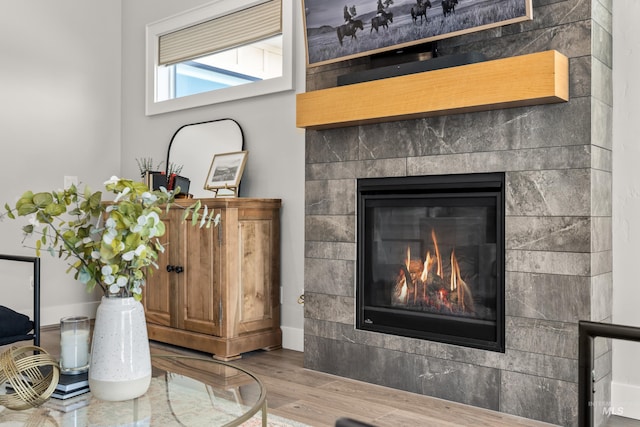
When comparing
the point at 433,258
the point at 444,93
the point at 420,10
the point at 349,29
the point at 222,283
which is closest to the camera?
the point at 444,93

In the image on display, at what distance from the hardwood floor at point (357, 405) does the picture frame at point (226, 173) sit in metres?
1.18

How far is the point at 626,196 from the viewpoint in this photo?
8.07ft

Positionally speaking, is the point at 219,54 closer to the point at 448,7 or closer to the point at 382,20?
the point at 382,20

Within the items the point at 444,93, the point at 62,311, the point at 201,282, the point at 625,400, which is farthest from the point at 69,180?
the point at 625,400

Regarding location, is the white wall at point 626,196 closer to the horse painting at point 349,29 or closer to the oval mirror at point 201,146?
the horse painting at point 349,29

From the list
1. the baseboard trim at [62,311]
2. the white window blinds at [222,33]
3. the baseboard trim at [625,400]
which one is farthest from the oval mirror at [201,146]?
the baseboard trim at [625,400]

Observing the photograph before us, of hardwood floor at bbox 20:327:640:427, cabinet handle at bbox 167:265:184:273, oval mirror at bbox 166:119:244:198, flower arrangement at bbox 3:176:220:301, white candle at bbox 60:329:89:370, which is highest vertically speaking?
oval mirror at bbox 166:119:244:198

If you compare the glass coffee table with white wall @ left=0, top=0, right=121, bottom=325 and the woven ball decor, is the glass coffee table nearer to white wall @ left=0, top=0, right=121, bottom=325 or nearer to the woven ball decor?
the woven ball decor

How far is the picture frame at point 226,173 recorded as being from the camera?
12.2 feet

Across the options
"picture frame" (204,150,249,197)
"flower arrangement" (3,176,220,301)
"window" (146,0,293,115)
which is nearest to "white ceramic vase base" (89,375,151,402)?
"flower arrangement" (3,176,220,301)

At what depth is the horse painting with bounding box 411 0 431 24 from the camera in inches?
102

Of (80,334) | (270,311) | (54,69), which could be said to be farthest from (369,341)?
(54,69)

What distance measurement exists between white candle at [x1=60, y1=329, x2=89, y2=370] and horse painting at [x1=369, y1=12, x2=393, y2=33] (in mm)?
1888

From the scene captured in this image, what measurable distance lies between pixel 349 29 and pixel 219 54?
162 centimetres
